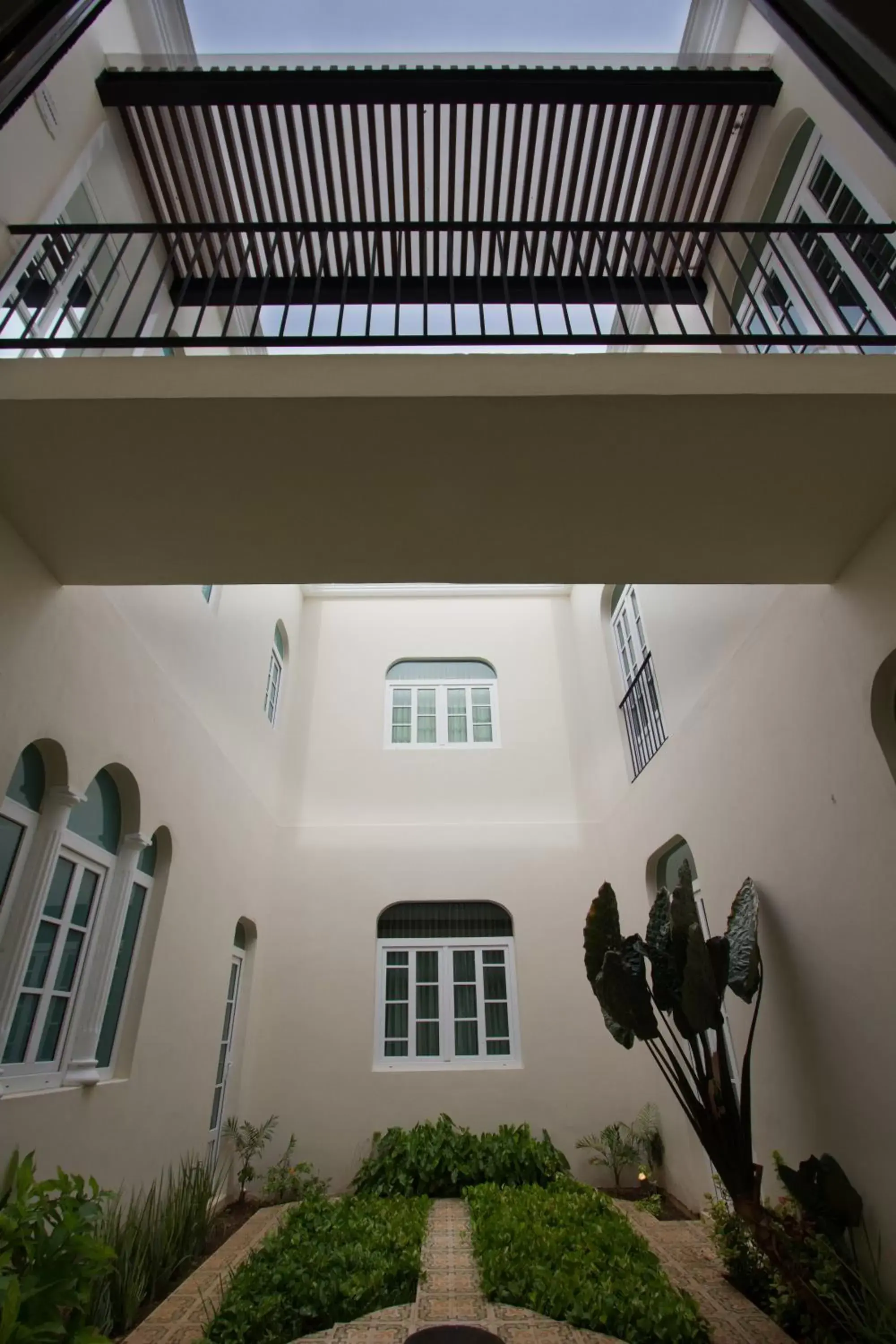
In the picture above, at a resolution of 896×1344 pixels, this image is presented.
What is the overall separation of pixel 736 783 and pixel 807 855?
2.86ft

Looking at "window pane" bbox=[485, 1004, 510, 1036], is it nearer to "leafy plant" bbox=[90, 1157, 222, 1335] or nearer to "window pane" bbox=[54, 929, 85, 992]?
"leafy plant" bbox=[90, 1157, 222, 1335]

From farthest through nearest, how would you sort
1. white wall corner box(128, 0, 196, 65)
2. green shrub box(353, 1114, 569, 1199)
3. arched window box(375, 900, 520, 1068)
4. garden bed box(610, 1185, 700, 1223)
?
1. arched window box(375, 900, 520, 1068)
2. green shrub box(353, 1114, 569, 1199)
3. garden bed box(610, 1185, 700, 1223)
4. white wall corner box(128, 0, 196, 65)

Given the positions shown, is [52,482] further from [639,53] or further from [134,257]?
[639,53]

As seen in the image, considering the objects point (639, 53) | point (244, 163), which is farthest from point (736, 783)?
point (244, 163)

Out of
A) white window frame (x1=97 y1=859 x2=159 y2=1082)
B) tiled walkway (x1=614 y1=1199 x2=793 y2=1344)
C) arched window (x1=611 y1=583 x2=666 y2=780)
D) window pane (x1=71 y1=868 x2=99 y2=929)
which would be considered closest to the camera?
tiled walkway (x1=614 y1=1199 x2=793 y2=1344)

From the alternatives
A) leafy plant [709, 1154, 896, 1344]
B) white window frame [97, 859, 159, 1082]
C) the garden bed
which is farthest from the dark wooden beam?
the garden bed

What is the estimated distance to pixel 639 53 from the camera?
4.69m

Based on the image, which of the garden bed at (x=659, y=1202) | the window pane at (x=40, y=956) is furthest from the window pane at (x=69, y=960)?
the garden bed at (x=659, y=1202)

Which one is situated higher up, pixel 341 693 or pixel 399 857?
pixel 341 693

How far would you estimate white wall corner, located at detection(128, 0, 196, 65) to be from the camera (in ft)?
14.5

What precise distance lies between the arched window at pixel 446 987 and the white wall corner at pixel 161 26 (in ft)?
24.8

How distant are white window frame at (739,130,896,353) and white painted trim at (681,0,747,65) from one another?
3.32ft

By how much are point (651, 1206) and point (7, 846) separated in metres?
5.31

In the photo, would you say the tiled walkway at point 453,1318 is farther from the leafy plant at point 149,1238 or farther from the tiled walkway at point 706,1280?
the leafy plant at point 149,1238
